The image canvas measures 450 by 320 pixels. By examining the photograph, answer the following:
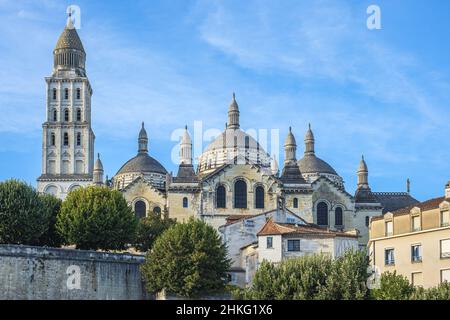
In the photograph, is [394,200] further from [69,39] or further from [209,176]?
[69,39]

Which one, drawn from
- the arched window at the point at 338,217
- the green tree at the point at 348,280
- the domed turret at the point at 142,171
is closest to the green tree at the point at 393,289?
the green tree at the point at 348,280

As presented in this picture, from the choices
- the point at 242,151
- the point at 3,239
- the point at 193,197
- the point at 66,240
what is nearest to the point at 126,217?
the point at 66,240

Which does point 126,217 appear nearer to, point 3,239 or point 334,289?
point 3,239

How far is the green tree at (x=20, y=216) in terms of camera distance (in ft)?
237

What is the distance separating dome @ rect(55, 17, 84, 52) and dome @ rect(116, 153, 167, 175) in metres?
19.8

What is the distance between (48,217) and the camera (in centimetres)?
7625

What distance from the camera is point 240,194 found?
96812 millimetres

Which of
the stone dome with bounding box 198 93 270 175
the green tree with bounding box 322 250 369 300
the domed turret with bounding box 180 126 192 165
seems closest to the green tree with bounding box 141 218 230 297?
the green tree with bounding box 322 250 369 300

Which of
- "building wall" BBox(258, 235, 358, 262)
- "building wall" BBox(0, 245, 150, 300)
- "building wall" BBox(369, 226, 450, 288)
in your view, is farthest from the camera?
"building wall" BBox(258, 235, 358, 262)

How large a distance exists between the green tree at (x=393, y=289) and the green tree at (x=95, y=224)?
90.0ft

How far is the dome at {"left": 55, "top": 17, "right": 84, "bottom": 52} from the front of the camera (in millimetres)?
128000

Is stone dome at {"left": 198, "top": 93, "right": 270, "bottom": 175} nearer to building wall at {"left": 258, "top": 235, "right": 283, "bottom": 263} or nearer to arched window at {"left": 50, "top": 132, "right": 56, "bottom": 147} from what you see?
arched window at {"left": 50, "top": 132, "right": 56, "bottom": 147}

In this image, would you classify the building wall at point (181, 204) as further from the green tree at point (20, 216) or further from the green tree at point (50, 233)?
the green tree at point (20, 216)
